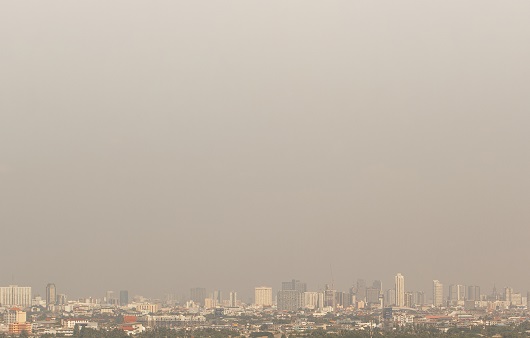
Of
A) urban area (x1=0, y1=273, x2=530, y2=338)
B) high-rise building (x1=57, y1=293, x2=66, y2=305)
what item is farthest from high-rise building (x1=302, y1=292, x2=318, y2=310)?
high-rise building (x1=57, y1=293, x2=66, y2=305)

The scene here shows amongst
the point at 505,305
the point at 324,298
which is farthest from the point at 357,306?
the point at 505,305

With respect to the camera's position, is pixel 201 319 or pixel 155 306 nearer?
pixel 201 319

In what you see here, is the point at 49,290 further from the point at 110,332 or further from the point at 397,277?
the point at 110,332

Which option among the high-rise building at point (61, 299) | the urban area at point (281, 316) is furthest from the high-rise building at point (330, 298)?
the high-rise building at point (61, 299)

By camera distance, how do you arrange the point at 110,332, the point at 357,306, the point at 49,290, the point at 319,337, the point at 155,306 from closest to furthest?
the point at 319,337
the point at 110,332
the point at 155,306
the point at 357,306
the point at 49,290

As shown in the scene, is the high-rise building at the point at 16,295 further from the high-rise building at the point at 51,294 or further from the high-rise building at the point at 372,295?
the high-rise building at the point at 372,295

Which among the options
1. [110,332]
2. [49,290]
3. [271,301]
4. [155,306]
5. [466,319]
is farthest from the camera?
[271,301]
